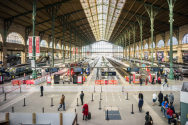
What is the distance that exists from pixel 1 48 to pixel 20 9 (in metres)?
8.96

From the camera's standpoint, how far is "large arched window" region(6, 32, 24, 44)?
1109 inches

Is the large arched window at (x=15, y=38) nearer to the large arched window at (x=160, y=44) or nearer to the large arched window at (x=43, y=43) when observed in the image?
the large arched window at (x=43, y=43)

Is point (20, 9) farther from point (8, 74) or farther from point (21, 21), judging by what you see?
point (8, 74)

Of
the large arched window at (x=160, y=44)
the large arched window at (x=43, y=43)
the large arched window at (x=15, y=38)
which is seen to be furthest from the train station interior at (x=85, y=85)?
the large arched window at (x=43, y=43)

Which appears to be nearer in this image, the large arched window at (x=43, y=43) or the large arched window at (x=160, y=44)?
the large arched window at (x=43, y=43)

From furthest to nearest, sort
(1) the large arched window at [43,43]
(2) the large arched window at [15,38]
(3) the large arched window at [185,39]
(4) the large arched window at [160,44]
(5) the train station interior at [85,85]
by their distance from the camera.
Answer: (4) the large arched window at [160,44], (1) the large arched window at [43,43], (3) the large arched window at [185,39], (2) the large arched window at [15,38], (5) the train station interior at [85,85]

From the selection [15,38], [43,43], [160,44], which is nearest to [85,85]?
[15,38]

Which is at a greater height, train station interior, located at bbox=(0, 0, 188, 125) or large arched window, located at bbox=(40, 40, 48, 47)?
large arched window, located at bbox=(40, 40, 48, 47)

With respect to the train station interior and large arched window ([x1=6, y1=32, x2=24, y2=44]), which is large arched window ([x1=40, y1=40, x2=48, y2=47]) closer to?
the train station interior

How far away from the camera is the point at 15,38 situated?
29.9 meters

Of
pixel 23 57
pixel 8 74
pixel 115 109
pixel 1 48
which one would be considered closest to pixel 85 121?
pixel 115 109

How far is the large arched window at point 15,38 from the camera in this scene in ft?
92.4

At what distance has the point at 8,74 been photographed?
21906 millimetres

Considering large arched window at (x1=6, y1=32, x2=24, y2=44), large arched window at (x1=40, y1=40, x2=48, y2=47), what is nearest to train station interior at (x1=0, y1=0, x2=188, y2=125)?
large arched window at (x1=6, y1=32, x2=24, y2=44)
